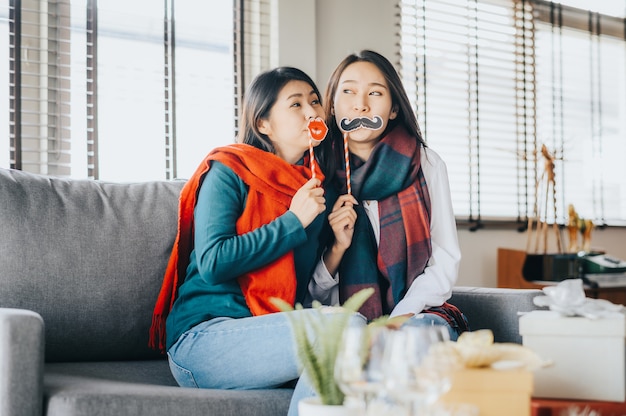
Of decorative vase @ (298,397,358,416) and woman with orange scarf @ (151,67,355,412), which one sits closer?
decorative vase @ (298,397,358,416)

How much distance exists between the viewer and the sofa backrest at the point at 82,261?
1.79m

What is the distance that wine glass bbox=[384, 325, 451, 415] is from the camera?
805 mm

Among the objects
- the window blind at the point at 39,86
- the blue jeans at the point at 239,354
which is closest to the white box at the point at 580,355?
the blue jeans at the point at 239,354

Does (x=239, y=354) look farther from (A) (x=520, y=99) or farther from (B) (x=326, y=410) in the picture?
(A) (x=520, y=99)

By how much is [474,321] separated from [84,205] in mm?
1135

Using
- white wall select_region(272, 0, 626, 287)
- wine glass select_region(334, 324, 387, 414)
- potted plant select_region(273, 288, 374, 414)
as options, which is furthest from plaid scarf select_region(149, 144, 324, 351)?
white wall select_region(272, 0, 626, 287)

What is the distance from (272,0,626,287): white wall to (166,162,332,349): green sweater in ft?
5.09

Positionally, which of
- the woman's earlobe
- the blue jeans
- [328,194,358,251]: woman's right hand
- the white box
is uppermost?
the woman's earlobe

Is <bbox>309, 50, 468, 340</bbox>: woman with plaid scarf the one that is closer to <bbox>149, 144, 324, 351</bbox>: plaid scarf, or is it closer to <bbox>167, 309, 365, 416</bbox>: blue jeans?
<bbox>149, 144, 324, 351</bbox>: plaid scarf

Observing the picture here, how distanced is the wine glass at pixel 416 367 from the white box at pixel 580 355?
22 cm

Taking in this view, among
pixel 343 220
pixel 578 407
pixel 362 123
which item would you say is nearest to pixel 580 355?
pixel 578 407

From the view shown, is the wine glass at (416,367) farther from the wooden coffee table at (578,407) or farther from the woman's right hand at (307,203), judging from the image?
the woman's right hand at (307,203)

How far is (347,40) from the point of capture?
11.2ft

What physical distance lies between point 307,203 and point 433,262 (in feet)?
1.38
